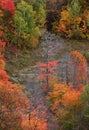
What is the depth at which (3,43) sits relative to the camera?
117750 mm

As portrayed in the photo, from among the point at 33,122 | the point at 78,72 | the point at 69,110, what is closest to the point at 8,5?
the point at 78,72

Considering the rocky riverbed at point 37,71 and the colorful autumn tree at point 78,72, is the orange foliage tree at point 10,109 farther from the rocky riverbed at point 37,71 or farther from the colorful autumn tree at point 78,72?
the colorful autumn tree at point 78,72

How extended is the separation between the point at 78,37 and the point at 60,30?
5092mm

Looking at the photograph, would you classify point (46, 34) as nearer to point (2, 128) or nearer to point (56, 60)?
point (56, 60)

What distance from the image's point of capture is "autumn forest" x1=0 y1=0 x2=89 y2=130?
8588 centimetres

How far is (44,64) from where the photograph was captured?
113 m

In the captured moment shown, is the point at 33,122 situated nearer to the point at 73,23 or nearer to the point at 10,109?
the point at 10,109

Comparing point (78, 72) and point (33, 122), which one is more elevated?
point (78, 72)

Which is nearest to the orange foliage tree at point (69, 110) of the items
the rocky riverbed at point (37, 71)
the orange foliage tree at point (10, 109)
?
the rocky riverbed at point (37, 71)

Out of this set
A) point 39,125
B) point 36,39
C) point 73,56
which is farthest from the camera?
point 36,39

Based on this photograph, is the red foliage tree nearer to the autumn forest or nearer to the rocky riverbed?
the autumn forest

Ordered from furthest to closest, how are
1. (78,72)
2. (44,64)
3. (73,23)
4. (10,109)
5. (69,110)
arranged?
1. (73,23)
2. (44,64)
3. (78,72)
4. (69,110)
5. (10,109)

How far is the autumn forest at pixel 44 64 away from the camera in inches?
3381

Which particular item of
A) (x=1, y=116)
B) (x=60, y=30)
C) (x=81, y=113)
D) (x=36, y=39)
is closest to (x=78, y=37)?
(x=60, y=30)
